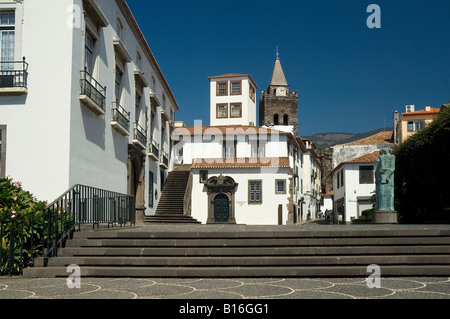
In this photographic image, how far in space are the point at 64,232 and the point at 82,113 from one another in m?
6.49

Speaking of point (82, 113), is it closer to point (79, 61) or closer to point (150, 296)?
point (79, 61)

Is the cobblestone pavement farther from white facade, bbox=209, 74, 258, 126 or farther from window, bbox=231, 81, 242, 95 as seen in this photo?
window, bbox=231, 81, 242, 95

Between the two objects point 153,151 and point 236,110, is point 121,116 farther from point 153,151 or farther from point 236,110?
point 236,110

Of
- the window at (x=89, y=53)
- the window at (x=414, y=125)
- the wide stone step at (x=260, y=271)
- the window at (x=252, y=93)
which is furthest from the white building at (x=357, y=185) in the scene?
the wide stone step at (x=260, y=271)

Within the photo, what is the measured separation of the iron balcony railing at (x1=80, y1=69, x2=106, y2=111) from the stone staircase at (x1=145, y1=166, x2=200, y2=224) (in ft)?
35.9

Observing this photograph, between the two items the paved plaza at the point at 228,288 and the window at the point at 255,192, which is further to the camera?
the window at the point at 255,192

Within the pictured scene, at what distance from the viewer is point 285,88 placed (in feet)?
244

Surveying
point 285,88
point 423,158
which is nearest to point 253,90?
point 285,88

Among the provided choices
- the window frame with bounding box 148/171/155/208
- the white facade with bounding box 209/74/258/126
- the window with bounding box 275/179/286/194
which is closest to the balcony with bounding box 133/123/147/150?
the window frame with bounding box 148/171/155/208

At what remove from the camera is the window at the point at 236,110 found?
54.8 m

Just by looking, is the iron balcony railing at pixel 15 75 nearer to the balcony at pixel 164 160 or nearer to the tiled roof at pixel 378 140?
the balcony at pixel 164 160

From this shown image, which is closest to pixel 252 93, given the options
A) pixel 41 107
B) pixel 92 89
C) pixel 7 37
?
pixel 92 89

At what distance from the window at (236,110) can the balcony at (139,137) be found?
2891cm

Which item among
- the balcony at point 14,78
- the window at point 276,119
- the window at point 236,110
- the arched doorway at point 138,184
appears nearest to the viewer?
the balcony at point 14,78
